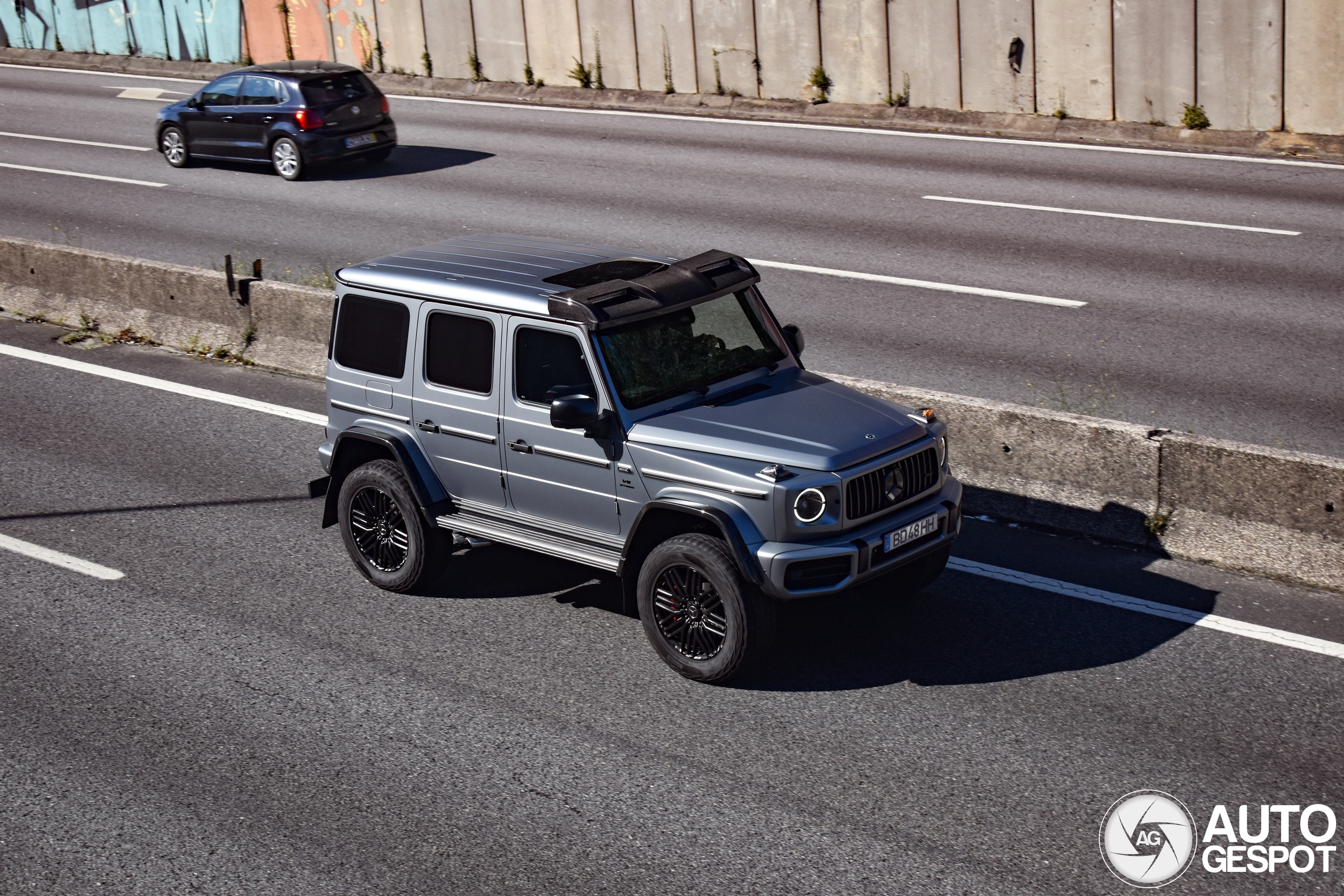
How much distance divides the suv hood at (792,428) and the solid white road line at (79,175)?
15635mm

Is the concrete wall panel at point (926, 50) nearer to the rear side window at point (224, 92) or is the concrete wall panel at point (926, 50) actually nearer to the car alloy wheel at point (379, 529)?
the rear side window at point (224, 92)

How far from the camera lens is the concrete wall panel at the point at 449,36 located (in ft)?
89.3

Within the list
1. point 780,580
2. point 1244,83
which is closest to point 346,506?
point 780,580

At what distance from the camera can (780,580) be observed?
244 inches

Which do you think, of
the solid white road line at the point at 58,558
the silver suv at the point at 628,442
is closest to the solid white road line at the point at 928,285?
the silver suv at the point at 628,442

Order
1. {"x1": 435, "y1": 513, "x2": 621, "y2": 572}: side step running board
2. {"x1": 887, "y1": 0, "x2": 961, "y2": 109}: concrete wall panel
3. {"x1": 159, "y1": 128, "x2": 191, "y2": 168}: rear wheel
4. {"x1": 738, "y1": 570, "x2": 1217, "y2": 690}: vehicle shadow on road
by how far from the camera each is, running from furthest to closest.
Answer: {"x1": 887, "y1": 0, "x2": 961, "y2": 109}: concrete wall panel
{"x1": 159, "y1": 128, "x2": 191, "y2": 168}: rear wheel
{"x1": 435, "y1": 513, "x2": 621, "y2": 572}: side step running board
{"x1": 738, "y1": 570, "x2": 1217, "y2": 690}: vehicle shadow on road

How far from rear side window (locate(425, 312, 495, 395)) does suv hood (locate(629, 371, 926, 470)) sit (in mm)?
1062

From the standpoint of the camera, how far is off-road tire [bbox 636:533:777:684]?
632 cm

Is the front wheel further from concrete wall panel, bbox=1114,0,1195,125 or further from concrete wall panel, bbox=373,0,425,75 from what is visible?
concrete wall panel, bbox=1114,0,1195,125

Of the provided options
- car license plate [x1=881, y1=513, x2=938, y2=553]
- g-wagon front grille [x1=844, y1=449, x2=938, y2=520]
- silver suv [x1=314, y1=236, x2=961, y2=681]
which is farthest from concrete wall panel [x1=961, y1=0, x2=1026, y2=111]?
car license plate [x1=881, y1=513, x2=938, y2=553]

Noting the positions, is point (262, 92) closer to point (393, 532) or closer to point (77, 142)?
point (77, 142)

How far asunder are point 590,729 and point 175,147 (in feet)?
59.2

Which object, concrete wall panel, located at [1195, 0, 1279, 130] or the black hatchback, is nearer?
concrete wall panel, located at [1195, 0, 1279, 130]

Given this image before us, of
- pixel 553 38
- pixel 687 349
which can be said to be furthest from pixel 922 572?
pixel 553 38
